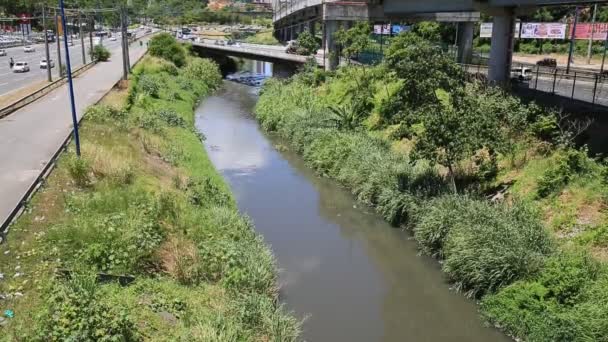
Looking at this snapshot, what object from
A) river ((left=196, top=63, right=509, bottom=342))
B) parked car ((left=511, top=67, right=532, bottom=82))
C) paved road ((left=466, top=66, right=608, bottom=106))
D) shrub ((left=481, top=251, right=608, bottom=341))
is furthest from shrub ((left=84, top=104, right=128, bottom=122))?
parked car ((left=511, top=67, right=532, bottom=82))

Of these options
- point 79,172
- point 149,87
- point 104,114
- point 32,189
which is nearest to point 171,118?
point 104,114

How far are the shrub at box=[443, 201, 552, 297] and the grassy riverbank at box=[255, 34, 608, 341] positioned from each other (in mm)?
33

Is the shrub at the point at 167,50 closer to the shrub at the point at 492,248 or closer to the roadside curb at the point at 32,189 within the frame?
the roadside curb at the point at 32,189

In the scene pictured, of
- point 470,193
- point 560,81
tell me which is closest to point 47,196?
point 470,193

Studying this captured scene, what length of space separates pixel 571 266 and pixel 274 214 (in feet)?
42.0

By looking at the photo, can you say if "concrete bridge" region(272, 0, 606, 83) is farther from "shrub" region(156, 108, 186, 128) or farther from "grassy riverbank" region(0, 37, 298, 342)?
"grassy riverbank" region(0, 37, 298, 342)

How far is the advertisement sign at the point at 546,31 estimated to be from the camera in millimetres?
68188

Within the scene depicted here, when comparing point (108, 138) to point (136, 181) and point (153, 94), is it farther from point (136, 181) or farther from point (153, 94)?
point (153, 94)

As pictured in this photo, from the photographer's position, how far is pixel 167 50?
7106 cm

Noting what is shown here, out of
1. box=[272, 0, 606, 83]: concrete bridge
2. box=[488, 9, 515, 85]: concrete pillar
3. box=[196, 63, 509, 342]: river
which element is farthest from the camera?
box=[488, 9, 515, 85]: concrete pillar

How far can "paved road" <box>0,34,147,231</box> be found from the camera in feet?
59.1

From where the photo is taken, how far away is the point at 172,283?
14172mm

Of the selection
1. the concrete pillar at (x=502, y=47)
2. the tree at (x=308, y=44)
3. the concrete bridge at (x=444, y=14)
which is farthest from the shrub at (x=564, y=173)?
the tree at (x=308, y=44)

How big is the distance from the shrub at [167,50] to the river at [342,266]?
41.8 meters
